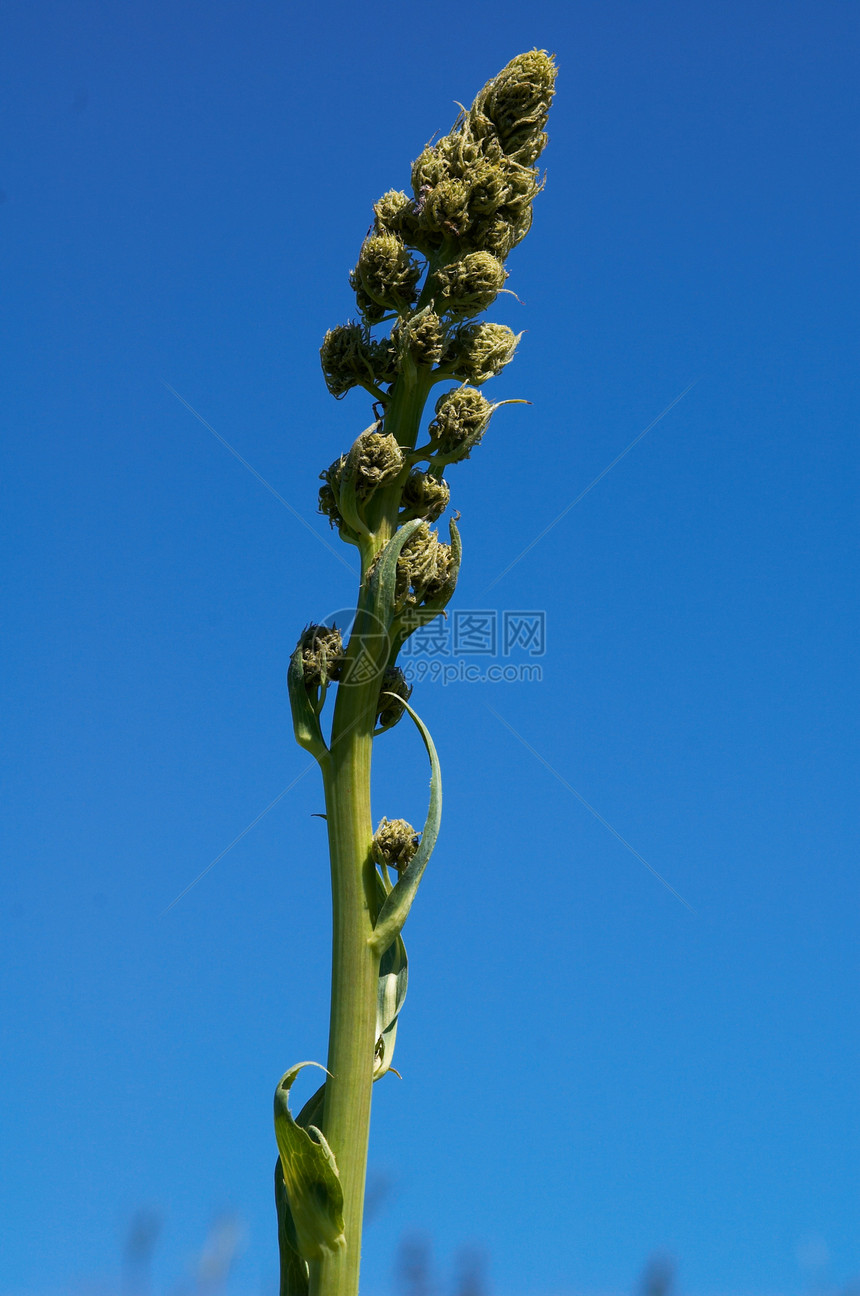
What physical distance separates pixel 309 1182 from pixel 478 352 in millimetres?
5651

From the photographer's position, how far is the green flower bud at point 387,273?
28.7ft

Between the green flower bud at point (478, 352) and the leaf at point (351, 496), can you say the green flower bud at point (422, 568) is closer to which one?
the leaf at point (351, 496)

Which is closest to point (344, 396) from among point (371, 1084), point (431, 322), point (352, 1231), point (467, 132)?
point (431, 322)

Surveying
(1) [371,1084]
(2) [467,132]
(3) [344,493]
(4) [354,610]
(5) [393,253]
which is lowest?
(1) [371,1084]

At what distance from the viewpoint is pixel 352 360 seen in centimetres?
884

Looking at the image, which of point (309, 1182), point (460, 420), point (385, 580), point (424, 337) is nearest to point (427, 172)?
point (424, 337)

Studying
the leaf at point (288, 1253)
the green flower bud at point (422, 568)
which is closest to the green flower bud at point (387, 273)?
the green flower bud at point (422, 568)

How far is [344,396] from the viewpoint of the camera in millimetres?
8945

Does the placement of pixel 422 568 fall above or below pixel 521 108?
below

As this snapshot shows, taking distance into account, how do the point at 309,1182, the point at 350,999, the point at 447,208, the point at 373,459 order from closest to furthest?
the point at 309,1182
the point at 350,999
the point at 373,459
the point at 447,208

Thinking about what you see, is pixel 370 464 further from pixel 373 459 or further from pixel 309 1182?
pixel 309 1182

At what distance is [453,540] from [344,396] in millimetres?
1452

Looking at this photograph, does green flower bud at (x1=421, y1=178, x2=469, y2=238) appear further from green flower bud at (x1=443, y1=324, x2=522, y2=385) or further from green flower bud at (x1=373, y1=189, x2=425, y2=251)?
green flower bud at (x1=443, y1=324, x2=522, y2=385)

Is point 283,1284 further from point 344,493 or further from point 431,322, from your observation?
point 431,322
